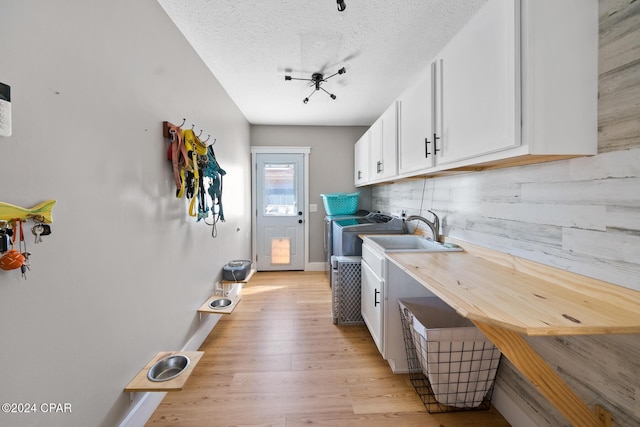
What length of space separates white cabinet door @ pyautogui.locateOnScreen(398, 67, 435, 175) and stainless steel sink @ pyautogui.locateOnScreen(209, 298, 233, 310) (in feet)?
6.03

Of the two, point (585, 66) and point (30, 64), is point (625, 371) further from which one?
point (30, 64)

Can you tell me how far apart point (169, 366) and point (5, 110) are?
55.3 inches

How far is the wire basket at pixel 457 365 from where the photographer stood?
55.9 inches

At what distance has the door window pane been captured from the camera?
421cm

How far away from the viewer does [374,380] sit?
1.74 metres

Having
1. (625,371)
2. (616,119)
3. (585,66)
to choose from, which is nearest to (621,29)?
(585,66)

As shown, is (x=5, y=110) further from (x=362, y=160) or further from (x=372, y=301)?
(x=362, y=160)

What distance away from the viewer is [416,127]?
1.80 m

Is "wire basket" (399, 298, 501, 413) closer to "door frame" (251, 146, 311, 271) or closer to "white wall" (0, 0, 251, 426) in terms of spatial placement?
"white wall" (0, 0, 251, 426)

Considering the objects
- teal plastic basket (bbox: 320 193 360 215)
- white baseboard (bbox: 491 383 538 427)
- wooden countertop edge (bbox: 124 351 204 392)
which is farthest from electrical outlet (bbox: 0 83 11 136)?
teal plastic basket (bbox: 320 193 360 215)

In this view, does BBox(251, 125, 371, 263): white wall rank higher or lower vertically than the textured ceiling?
lower

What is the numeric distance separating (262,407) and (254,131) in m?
3.66

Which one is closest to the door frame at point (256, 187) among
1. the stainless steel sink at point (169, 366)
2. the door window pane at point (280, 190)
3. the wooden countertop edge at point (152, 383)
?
the door window pane at point (280, 190)

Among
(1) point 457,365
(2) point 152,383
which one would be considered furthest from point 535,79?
(2) point 152,383
